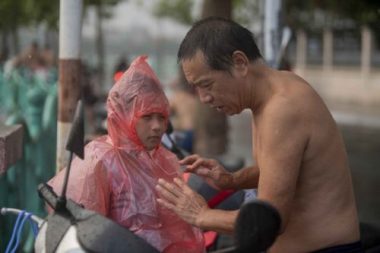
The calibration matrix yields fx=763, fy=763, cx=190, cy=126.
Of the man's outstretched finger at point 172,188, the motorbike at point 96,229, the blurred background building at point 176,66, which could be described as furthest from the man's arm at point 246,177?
the blurred background building at point 176,66

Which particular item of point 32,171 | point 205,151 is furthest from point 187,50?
point 205,151

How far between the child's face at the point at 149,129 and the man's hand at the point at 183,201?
45 centimetres

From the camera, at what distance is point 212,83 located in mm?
2271

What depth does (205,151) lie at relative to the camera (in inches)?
347

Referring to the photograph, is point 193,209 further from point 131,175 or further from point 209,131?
point 209,131

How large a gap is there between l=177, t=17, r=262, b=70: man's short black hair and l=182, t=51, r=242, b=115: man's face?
18 millimetres

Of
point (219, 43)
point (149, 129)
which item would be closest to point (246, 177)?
point (149, 129)

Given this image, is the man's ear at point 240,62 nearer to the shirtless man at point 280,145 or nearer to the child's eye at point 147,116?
the shirtless man at point 280,145

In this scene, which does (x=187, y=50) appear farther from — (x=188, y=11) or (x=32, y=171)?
(x=188, y=11)

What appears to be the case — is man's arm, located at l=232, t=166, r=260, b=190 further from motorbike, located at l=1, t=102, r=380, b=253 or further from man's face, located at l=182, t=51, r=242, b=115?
motorbike, located at l=1, t=102, r=380, b=253

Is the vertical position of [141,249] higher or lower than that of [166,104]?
lower

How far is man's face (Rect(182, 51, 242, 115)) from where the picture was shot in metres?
2.25

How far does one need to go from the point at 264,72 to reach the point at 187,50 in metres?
0.25

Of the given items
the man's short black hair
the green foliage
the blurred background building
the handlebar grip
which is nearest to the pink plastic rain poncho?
the handlebar grip
